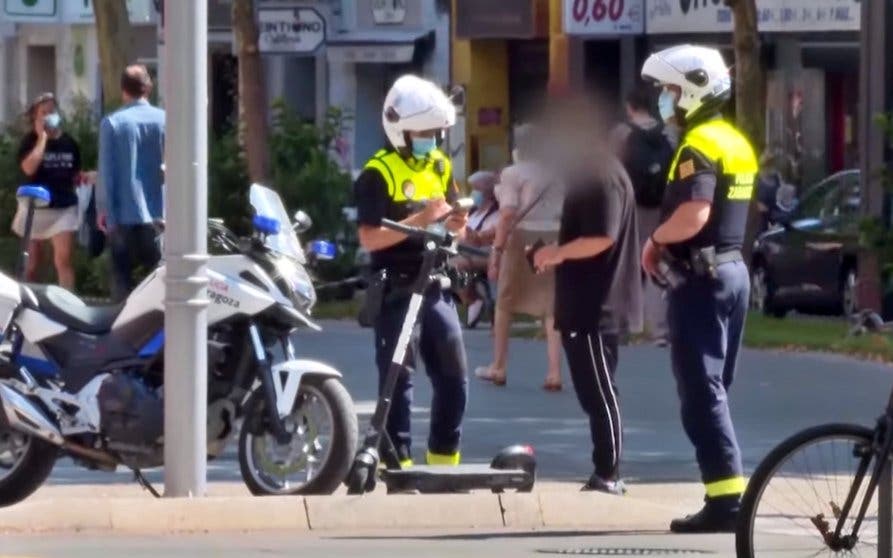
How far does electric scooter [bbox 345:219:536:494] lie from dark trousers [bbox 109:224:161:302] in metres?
4.52

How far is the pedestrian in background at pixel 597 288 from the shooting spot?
10297 mm

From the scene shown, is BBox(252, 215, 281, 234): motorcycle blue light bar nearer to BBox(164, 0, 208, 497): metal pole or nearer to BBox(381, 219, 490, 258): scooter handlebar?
BBox(164, 0, 208, 497): metal pole

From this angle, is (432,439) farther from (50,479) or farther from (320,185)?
(320,185)

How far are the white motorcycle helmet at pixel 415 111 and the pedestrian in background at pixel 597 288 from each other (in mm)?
703

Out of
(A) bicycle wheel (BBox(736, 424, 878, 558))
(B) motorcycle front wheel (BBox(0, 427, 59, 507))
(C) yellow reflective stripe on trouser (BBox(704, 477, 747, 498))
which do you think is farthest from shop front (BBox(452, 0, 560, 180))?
(A) bicycle wheel (BBox(736, 424, 878, 558))

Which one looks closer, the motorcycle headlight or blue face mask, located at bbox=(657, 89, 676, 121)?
blue face mask, located at bbox=(657, 89, 676, 121)

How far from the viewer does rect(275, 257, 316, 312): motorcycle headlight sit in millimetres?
10109

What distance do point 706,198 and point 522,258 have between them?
6.48 m

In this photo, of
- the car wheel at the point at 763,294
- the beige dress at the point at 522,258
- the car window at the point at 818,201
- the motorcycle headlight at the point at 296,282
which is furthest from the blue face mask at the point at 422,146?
the car window at the point at 818,201

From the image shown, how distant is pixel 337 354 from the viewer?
17672 mm

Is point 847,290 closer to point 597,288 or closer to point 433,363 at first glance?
point 597,288

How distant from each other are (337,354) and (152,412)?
775cm

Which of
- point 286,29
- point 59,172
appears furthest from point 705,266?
point 286,29

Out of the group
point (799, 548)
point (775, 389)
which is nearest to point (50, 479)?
point (799, 548)
